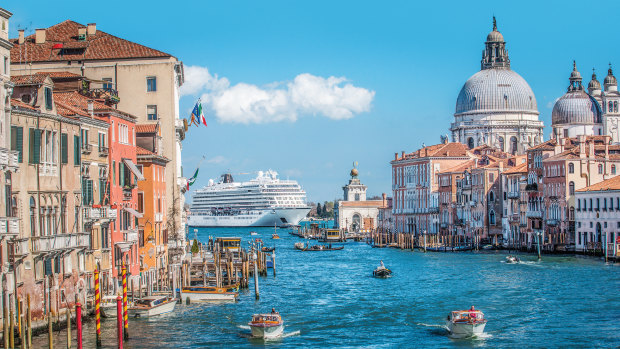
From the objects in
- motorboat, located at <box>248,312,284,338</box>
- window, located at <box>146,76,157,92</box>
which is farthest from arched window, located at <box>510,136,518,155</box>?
motorboat, located at <box>248,312,284,338</box>

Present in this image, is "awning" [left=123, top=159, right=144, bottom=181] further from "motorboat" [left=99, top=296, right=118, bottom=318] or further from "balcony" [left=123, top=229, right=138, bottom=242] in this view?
"motorboat" [left=99, top=296, right=118, bottom=318]

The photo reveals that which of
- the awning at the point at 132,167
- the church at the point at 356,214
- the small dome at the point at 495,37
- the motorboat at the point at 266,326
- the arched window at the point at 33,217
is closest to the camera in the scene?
the arched window at the point at 33,217

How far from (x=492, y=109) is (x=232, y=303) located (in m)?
70.4

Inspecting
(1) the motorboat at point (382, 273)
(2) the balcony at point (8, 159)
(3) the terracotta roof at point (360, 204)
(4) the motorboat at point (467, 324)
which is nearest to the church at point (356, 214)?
(3) the terracotta roof at point (360, 204)

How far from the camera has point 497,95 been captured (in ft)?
332

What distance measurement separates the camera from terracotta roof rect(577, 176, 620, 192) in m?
54.5

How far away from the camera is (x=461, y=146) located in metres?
88.4

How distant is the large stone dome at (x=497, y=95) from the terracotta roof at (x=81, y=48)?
6639cm

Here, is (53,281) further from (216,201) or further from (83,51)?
(216,201)

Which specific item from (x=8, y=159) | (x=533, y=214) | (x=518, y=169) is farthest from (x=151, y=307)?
(x=518, y=169)

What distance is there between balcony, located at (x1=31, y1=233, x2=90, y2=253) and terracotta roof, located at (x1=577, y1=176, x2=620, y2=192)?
113ft

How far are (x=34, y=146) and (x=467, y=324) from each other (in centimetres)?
1101

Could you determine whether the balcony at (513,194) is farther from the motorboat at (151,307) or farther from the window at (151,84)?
the motorboat at (151,307)

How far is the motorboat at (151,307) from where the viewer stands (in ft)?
93.8
